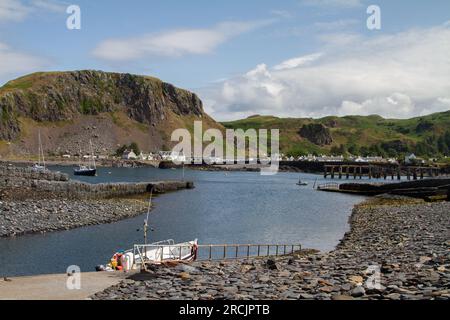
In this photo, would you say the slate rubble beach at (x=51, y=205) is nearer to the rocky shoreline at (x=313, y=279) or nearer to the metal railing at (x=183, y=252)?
the metal railing at (x=183, y=252)

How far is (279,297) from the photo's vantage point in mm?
19406

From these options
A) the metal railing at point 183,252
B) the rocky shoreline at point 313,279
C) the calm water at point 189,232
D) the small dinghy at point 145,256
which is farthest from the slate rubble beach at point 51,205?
the rocky shoreline at point 313,279

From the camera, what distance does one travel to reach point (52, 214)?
59.9m

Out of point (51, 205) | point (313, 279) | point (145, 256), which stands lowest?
point (145, 256)

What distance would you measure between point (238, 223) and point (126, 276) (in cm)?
4476

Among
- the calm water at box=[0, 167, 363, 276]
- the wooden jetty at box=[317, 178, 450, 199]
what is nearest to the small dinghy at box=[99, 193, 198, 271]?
the calm water at box=[0, 167, 363, 276]

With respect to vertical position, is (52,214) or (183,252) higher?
(52,214)

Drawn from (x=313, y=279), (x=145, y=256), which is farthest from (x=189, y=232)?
(x=313, y=279)

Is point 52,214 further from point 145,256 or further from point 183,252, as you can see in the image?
point 145,256

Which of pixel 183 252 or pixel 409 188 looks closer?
pixel 183 252

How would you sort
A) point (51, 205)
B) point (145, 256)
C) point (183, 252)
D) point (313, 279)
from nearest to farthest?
point (313, 279) → point (145, 256) → point (183, 252) → point (51, 205)
